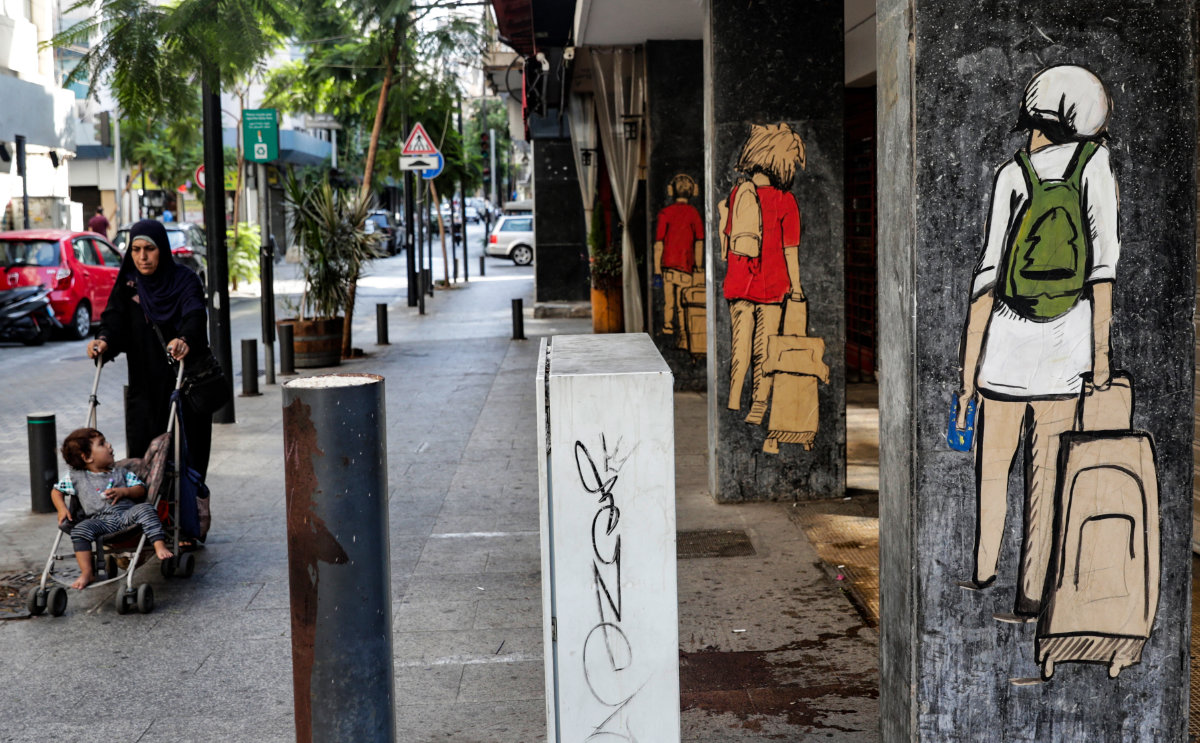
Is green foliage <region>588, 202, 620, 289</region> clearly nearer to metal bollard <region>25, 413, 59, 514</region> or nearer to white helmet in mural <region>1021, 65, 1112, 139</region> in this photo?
metal bollard <region>25, 413, 59, 514</region>

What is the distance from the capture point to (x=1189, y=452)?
11.0 ft

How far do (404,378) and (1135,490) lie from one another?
1096cm

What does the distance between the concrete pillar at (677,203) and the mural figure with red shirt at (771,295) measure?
165 inches

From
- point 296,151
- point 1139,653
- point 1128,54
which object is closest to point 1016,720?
point 1139,653

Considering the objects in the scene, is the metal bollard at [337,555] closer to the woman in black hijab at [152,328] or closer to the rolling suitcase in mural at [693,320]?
the woman in black hijab at [152,328]

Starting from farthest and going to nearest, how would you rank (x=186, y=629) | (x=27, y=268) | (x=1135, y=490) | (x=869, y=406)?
(x=27, y=268)
(x=869, y=406)
(x=186, y=629)
(x=1135, y=490)

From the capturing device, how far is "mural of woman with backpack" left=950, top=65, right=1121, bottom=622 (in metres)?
3.29

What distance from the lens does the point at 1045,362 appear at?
131 inches

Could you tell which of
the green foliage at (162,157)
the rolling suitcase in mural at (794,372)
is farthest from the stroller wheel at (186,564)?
the green foliage at (162,157)

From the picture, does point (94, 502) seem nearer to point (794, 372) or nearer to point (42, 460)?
point (42, 460)

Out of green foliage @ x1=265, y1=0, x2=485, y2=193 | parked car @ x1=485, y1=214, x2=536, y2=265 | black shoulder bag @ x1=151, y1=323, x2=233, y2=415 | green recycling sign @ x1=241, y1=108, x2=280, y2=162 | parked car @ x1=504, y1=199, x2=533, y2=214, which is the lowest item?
black shoulder bag @ x1=151, y1=323, x2=233, y2=415

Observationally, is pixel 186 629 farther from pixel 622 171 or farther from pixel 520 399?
pixel 622 171

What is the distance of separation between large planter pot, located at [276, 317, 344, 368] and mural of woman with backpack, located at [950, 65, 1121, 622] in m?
11.6

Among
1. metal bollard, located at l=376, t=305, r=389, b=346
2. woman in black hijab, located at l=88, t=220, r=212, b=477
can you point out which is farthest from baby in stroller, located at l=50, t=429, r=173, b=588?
metal bollard, located at l=376, t=305, r=389, b=346
